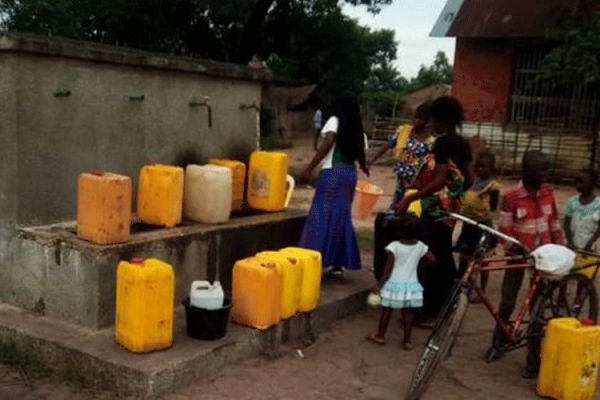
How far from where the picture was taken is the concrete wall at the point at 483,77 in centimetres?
1722

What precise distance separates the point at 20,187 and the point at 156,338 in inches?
55.0

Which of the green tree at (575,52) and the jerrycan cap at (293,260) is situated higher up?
the green tree at (575,52)

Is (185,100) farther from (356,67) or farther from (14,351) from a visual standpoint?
(356,67)

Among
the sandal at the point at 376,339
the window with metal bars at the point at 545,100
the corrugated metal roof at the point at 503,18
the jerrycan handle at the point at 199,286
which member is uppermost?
the corrugated metal roof at the point at 503,18

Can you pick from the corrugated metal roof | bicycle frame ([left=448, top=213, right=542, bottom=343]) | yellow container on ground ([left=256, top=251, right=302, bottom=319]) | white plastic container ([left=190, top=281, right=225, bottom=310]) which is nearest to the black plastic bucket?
white plastic container ([left=190, top=281, right=225, bottom=310])

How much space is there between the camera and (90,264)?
13.4ft

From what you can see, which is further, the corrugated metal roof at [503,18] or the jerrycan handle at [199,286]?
the corrugated metal roof at [503,18]

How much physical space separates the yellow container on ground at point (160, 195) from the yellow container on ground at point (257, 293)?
762mm

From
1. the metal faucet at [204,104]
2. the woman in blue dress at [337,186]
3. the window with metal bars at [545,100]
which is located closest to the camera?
the woman in blue dress at [337,186]

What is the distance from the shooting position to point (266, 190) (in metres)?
5.87

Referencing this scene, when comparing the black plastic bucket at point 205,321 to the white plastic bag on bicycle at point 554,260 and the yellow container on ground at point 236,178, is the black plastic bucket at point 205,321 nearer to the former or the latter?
the yellow container on ground at point 236,178

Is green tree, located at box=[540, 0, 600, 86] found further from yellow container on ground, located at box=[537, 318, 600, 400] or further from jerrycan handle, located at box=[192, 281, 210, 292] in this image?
jerrycan handle, located at box=[192, 281, 210, 292]

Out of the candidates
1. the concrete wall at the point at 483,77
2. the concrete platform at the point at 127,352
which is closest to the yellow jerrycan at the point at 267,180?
the concrete platform at the point at 127,352

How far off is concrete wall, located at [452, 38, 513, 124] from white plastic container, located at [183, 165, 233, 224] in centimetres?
1364
